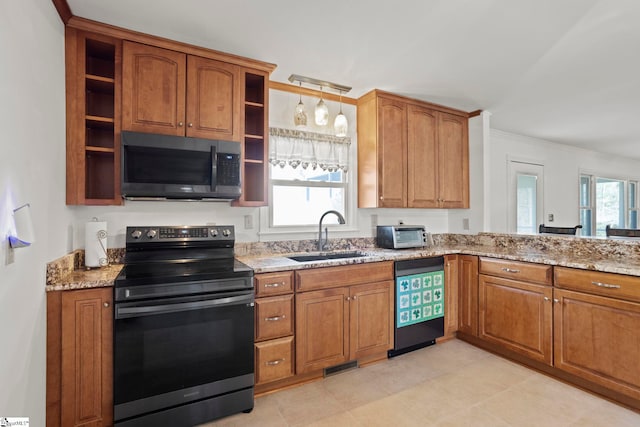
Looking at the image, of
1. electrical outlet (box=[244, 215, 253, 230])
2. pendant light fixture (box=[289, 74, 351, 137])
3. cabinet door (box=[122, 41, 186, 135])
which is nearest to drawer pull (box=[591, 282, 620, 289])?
pendant light fixture (box=[289, 74, 351, 137])

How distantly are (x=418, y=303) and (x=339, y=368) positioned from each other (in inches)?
34.6

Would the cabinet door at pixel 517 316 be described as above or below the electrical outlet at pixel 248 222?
below

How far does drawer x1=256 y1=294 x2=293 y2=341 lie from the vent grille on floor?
1.65 ft

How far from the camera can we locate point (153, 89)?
2156 millimetres

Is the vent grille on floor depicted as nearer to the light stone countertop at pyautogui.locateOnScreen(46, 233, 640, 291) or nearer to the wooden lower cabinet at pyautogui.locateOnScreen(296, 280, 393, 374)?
the wooden lower cabinet at pyautogui.locateOnScreen(296, 280, 393, 374)

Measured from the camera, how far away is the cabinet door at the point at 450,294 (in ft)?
9.91

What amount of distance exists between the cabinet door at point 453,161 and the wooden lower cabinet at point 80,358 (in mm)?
3093

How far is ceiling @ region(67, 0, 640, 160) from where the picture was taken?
1.86 meters

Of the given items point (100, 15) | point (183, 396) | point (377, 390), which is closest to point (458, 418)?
point (377, 390)

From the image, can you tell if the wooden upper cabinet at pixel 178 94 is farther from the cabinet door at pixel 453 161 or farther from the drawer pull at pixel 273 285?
the cabinet door at pixel 453 161

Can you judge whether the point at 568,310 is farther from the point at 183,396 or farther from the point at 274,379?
the point at 183,396

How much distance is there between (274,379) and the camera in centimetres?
217

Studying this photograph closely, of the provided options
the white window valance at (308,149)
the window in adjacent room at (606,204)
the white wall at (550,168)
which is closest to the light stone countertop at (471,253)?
the white window valance at (308,149)

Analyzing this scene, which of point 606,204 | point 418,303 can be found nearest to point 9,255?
point 418,303
